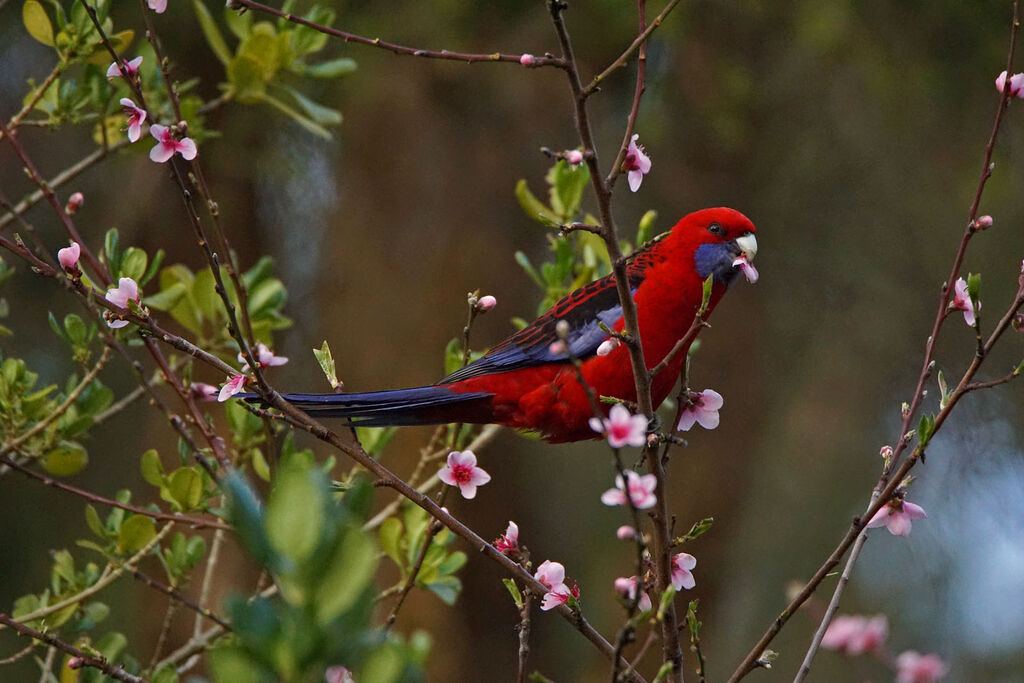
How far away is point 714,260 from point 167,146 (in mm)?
1451

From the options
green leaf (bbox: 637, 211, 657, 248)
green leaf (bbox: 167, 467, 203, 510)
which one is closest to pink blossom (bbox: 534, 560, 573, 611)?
green leaf (bbox: 167, 467, 203, 510)

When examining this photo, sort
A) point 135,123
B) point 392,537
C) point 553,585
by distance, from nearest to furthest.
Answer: point 553,585 < point 135,123 < point 392,537

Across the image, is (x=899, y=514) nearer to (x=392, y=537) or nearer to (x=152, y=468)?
(x=392, y=537)

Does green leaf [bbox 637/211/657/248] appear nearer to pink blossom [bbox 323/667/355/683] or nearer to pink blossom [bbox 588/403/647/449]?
pink blossom [bbox 588/403/647/449]

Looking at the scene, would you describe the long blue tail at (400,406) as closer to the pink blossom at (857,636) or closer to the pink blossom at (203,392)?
the pink blossom at (203,392)

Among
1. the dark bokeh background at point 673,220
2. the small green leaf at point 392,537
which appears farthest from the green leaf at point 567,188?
the dark bokeh background at point 673,220

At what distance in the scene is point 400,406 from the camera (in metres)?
2.43

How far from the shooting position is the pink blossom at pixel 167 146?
6.14ft

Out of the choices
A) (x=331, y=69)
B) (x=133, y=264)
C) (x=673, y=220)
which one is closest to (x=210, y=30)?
(x=331, y=69)

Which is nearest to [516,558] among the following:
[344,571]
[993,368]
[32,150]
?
[344,571]

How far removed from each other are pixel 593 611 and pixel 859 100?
9.52 ft

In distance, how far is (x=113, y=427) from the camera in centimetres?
510

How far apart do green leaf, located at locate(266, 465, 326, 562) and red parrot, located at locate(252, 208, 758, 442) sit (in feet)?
5.28

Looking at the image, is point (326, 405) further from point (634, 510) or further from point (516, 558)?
point (634, 510)
